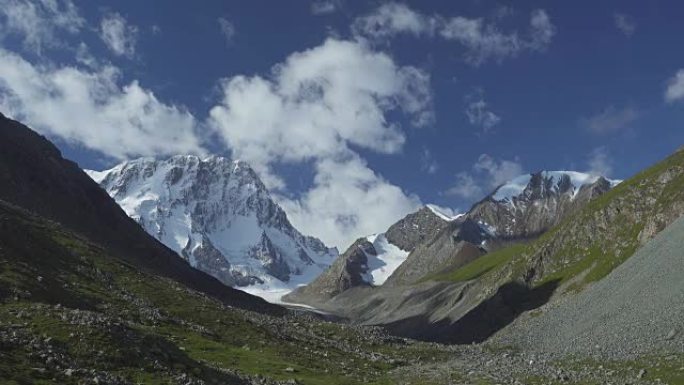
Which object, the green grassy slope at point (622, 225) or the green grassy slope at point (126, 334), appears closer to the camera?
the green grassy slope at point (126, 334)

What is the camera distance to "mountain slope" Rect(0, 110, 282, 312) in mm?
140375

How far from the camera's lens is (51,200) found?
5851 inches

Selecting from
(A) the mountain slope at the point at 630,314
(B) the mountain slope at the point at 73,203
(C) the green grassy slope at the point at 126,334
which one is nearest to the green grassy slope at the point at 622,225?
(A) the mountain slope at the point at 630,314

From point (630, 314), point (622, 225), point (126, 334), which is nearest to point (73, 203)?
point (630, 314)

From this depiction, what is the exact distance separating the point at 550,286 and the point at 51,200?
13284cm

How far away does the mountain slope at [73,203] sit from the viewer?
5527 inches

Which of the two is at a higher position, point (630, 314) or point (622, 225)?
point (622, 225)

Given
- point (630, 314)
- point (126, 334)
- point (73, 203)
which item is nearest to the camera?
point (126, 334)

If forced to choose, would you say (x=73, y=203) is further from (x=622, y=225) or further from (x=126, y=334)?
(x=622, y=225)

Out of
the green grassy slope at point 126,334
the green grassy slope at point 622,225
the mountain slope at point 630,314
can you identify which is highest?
the green grassy slope at point 622,225

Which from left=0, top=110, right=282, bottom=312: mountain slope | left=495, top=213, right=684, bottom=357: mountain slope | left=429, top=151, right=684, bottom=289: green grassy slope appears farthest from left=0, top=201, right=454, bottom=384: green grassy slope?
left=429, top=151, right=684, bottom=289: green grassy slope

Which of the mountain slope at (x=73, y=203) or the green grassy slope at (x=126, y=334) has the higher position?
the mountain slope at (x=73, y=203)

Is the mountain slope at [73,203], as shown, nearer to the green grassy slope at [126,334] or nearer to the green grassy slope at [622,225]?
the green grassy slope at [126,334]

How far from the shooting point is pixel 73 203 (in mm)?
156750
